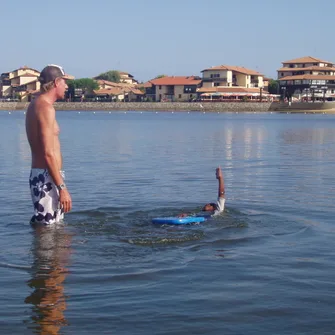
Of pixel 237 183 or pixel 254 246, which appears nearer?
pixel 254 246

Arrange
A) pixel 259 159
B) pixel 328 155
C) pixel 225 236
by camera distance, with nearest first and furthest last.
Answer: pixel 225 236 < pixel 259 159 < pixel 328 155

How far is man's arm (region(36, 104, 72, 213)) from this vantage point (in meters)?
8.59

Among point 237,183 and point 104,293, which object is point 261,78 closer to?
point 237,183

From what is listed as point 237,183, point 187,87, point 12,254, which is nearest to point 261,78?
point 187,87

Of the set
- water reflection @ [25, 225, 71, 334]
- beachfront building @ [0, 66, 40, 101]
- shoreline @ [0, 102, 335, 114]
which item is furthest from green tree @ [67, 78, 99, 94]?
water reflection @ [25, 225, 71, 334]

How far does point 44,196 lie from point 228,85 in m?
157

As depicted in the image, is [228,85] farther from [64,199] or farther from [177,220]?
[64,199]

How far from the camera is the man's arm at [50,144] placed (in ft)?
28.2

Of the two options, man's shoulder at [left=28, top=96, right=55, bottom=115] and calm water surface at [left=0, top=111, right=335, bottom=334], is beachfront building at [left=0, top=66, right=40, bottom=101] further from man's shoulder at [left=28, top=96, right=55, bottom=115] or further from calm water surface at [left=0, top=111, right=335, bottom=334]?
man's shoulder at [left=28, top=96, right=55, bottom=115]

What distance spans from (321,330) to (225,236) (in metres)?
4.37

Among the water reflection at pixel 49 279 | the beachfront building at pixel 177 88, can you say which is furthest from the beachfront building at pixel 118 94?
the water reflection at pixel 49 279

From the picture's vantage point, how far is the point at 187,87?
170 meters

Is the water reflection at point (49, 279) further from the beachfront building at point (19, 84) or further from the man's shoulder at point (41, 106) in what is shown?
the beachfront building at point (19, 84)

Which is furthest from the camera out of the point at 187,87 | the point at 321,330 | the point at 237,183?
the point at 187,87
